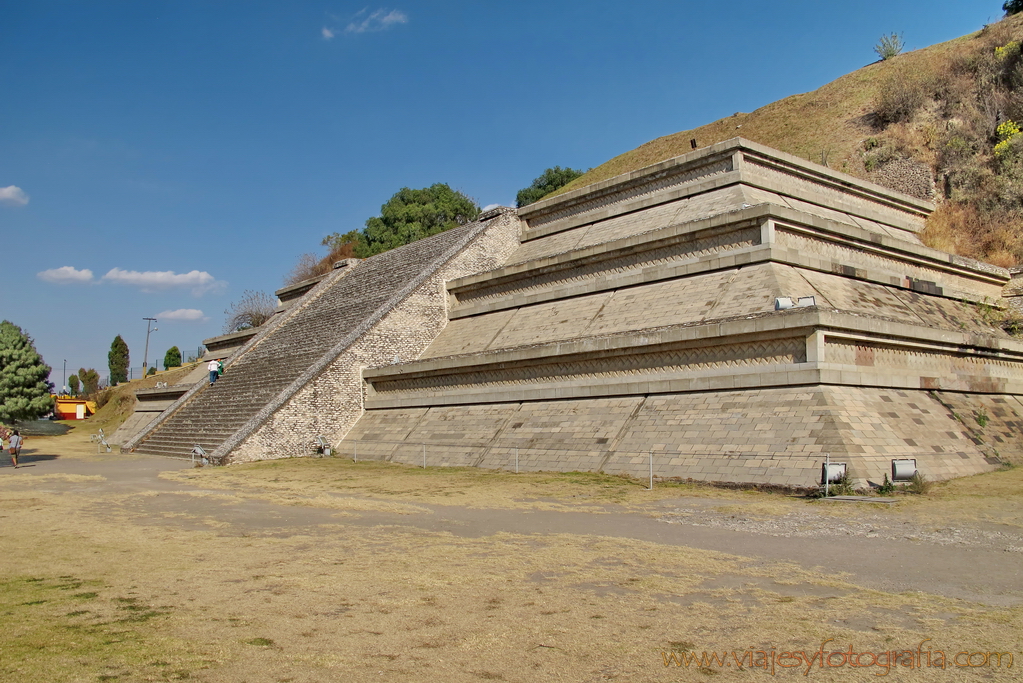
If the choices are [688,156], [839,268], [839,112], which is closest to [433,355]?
[688,156]

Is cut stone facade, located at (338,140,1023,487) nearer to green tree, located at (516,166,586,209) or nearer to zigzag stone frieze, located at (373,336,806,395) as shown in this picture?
zigzag stone frieze, located at (373,336,806,395)

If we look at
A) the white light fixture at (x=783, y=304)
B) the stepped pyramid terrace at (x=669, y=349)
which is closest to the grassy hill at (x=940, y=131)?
the stepped pyramid terrace at (x=669, y=349)

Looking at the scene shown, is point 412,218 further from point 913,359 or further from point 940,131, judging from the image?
point 913,359

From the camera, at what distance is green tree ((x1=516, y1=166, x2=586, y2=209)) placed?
5606cm

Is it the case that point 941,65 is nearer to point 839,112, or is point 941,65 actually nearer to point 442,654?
point 839,112

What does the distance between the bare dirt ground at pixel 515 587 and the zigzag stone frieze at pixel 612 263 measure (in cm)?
681

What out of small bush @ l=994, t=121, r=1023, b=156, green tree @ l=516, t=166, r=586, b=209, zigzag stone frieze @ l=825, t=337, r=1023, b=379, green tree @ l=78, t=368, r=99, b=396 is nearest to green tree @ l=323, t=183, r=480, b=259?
green tree @ l=516, t=166, r=586, b=209

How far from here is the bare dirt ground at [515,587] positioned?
3969 mm

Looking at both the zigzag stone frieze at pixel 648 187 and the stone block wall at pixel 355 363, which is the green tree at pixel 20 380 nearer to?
the stone block wall at pixel 355 363

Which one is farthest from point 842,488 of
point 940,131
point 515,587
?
point 940,131

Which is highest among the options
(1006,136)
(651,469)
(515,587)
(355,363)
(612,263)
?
(1006,136)

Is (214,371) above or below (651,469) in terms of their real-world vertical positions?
above

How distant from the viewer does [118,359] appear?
59.6m

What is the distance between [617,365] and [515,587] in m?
9.30
